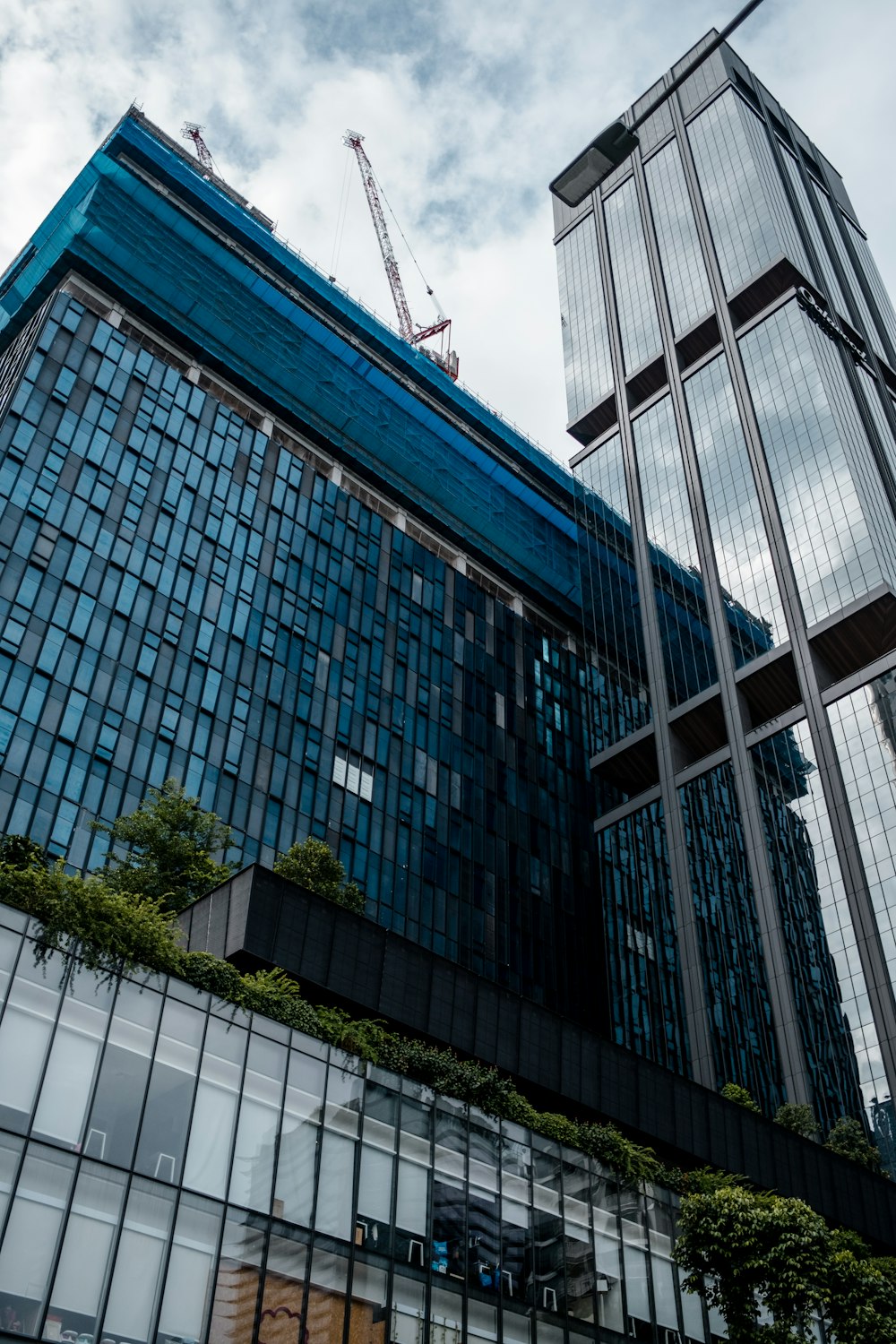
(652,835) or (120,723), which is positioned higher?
(652,835)

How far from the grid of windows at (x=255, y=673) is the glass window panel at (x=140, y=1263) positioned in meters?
33.9

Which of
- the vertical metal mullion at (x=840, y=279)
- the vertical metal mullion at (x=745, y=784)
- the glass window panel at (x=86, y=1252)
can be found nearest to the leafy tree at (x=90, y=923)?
the glass window panel at (x=86, y=1252)

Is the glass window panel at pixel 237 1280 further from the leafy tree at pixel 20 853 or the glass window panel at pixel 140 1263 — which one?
the leafy tree at pixel 20 853

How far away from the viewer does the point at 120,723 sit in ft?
221

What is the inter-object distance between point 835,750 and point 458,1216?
2109 inches

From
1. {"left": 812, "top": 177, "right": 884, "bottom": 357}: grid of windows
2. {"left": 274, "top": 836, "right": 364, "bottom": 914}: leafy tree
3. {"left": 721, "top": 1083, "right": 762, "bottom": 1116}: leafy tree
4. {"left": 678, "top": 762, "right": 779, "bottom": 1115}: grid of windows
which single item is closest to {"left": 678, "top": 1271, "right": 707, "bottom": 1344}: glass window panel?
{"left": 721, "top": 1083, "right": 762, "bottom": 1116}: leafy tree

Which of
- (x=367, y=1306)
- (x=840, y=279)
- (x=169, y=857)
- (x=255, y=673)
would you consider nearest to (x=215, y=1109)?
(x=367, y=1306)

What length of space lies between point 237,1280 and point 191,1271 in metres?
1.29

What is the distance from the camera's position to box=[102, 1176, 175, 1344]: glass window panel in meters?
26.5

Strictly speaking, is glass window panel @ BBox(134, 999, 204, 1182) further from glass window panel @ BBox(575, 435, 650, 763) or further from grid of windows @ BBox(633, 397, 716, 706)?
glass window panel @ BBox(575, 435, 650, 763)

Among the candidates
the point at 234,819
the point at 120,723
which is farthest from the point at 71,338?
the point at 234,819

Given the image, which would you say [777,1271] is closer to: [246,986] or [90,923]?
[246,986]

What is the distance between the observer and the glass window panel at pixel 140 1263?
26.5 m

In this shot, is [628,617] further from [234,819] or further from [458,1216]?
[458,1216]
